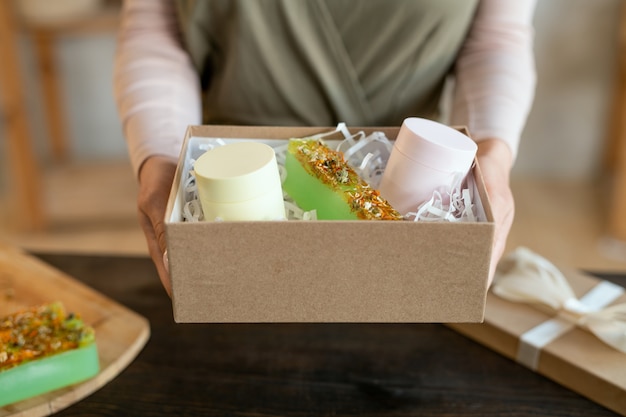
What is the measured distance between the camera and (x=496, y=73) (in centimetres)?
92

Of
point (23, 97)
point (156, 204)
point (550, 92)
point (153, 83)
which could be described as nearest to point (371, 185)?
point (156, 204)

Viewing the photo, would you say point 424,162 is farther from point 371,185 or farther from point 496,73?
point 496,73

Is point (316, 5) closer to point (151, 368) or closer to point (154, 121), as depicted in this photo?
point (154, 121)

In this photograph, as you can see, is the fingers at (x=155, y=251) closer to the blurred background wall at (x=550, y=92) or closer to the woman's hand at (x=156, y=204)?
the woman's hand at (x=156, y=204)

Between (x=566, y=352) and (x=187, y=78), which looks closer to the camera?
(x=566, y=352)

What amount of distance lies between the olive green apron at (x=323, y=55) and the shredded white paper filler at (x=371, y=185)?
196mm

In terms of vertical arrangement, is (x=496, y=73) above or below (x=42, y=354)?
above

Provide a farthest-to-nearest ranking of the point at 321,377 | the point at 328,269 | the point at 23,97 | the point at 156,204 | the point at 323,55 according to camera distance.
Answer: the point at 23,97
the point at 323,55
the point at 321,377
the point at 156,204
the point at 328,269

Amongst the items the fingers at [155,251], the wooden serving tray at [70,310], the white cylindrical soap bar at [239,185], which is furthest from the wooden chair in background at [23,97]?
the white cylindrical soap bar at [239,185]

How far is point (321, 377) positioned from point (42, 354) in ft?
1.04

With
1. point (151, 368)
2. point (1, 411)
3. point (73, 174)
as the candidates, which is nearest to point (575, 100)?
point (73, 174)

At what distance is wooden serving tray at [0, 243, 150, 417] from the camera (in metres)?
0.78

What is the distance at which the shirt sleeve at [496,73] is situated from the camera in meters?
0.89

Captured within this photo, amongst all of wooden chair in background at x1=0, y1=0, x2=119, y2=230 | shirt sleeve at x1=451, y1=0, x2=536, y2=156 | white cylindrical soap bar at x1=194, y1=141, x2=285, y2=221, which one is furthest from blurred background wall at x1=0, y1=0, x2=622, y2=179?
white cylindrical soap bar at x1=194, y1=141, x2=285, y2=221
